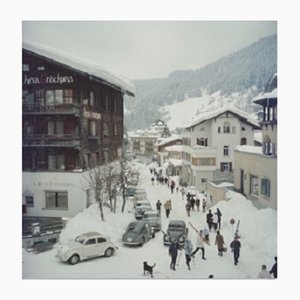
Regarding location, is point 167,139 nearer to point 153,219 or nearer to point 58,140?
point 153,219

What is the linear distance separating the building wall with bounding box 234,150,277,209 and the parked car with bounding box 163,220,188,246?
0.88 metres

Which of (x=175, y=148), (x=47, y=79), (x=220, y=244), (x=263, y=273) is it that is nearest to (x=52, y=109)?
(x=47, y=79)

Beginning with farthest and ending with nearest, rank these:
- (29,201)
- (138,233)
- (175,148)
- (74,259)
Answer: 1. (175,148)
2. (29,201)
3. (138,233)
4. (74,259)

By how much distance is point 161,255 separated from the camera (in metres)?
5.77

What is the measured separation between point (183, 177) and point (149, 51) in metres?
1.72

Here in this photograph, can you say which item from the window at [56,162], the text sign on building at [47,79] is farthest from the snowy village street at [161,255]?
the text sign on building at [47,79]

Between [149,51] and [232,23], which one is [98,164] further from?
[232,23]

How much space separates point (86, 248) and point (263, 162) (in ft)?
8.24

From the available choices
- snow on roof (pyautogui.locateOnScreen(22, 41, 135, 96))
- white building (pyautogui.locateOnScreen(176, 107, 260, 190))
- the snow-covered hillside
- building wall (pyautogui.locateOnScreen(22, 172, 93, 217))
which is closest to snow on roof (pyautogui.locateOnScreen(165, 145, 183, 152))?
white building (pyautogui.locateOnScreen(176, 107, 260, 190))

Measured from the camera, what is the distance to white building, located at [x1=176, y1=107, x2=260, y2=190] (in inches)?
232

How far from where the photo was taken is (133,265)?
5758 millimetres

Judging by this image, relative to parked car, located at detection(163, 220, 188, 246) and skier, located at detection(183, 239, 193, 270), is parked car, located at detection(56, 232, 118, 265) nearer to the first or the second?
parked car, located at detection(163, 220, 188, 246)

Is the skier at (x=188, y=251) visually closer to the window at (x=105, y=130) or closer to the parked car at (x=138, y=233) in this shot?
the parked car at (x=138, y=233)

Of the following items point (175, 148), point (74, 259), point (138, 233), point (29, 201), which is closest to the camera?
point (74, 259)
